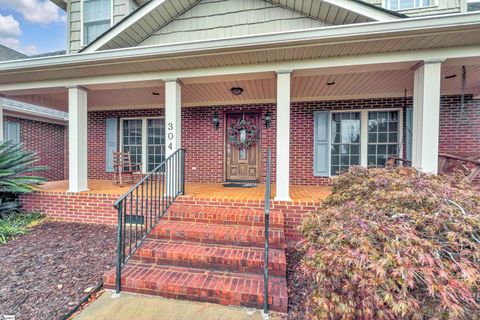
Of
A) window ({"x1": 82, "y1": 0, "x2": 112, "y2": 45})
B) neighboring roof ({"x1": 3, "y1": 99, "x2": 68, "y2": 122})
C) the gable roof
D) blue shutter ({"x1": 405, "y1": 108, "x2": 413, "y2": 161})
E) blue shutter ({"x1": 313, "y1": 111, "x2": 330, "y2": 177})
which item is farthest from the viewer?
neighboring roof ({"x1": 3, "y1": 99, "x2": 68, "y2": 122})

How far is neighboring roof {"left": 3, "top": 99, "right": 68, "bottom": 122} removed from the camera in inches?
255

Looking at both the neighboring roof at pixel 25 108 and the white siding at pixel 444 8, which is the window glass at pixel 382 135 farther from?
the neighboring roof at pixel 25 108

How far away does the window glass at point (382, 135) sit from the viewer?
525 centimetres

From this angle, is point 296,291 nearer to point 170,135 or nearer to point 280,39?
point 170,135

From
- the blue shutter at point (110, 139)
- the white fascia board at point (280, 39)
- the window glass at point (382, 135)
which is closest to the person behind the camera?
the white fascia board at point (280, 39)

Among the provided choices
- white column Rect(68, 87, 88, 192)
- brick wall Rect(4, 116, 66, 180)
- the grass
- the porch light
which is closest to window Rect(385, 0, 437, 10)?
the porch light

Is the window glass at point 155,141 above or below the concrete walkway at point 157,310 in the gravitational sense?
above

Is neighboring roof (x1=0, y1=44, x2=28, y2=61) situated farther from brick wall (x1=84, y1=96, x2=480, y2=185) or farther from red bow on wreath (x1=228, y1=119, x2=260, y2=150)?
red bow on wreath (x1=228, y1=119, x2=260, y2=150)

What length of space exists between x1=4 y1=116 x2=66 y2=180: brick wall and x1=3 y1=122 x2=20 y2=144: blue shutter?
9cm

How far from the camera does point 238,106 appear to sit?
5.73 metres

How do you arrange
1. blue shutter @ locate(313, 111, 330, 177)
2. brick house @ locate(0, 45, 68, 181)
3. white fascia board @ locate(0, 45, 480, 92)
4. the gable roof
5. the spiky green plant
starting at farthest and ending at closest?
brick house @ locate(0, 45, 68, 181)
blue shutter @ locate(313, 111, 330, 177)
the spiky green plant
the gable roof
white fascia board @ locate(0, 45, 480, 92)

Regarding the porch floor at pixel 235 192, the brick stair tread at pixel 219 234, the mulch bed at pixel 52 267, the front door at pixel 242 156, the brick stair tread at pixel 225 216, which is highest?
the front door at pixel 242 156

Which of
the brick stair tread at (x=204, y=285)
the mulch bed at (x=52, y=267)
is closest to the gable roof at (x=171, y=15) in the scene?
the mulch bed at (x=52, y=267)

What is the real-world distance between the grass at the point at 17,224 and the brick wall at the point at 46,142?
12.7 feet
